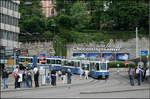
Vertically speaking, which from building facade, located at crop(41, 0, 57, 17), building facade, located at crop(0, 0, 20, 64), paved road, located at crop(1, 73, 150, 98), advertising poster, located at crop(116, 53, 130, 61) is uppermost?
building facade, located at crop(41, 0, 57, 17)

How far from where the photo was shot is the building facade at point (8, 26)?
5532cm

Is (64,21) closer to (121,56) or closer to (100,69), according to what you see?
(121,56)

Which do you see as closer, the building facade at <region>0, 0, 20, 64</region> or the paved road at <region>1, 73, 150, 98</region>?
the paved road at <region>1, 73, 150, 98</region>

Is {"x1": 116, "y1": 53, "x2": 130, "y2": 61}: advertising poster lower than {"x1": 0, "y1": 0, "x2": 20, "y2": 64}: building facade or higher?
lower

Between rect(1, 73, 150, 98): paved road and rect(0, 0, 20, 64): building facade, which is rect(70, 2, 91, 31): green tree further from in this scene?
rect(1, 73, 150, 98): paved road

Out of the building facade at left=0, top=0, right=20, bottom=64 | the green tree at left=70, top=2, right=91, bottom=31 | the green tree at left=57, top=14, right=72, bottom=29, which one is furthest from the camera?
the green tree at left=70, top=2, right=91, bottom=31

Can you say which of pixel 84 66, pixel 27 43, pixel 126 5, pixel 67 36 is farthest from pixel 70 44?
pixel 84 66

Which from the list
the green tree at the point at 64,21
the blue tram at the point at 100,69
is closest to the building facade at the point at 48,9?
the green tree at the point at 64,21

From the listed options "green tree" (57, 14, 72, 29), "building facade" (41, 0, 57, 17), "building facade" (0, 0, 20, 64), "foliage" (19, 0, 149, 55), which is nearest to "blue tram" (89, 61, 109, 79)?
"building facade" (0, 0, 20, 64)

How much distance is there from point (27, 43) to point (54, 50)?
343 inches

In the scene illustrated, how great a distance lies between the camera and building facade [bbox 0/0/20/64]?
55319mm

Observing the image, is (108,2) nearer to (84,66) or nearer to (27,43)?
(27,43)

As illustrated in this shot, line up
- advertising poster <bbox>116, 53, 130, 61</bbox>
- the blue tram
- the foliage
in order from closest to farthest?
the blue tram < advertising poster <bbox>116, 53, 130, 61</bbox> < the foliage

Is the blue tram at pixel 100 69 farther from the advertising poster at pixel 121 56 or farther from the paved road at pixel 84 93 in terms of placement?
the advertising poster at pixel 121 56
